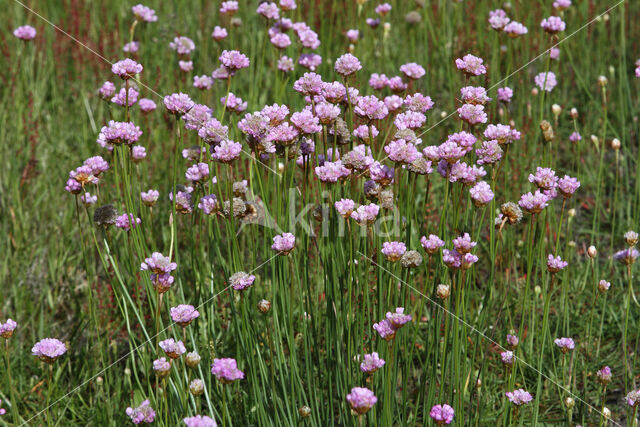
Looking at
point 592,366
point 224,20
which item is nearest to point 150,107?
point 224,20

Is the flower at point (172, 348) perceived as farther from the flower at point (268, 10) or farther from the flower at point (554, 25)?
the flower at point (554, 25)

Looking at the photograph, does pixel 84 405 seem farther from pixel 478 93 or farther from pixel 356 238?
pixel 478 93

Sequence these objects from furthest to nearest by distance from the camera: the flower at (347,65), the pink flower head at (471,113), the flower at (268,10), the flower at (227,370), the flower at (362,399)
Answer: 1. the flower at (268,10)
2. the flower at (347,65)
3. the pink flower head at (471,113)
4. the flower at (227,370)
5. the flower at (362,399)

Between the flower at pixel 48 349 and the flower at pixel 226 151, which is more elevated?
the flower at pixel 226 151

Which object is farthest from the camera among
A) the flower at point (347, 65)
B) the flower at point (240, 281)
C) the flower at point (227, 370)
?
the flower at point (347, 65)

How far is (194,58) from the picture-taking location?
14.1 ft

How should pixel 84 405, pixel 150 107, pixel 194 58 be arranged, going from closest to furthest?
1. pixel 84 405
2. pixel 150 107
3. pixel 194 58

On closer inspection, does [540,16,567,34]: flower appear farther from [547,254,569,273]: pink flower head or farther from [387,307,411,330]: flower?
[387,307,411,330]: flower

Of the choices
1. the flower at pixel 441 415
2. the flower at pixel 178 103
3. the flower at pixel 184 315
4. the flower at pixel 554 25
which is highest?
the flower at pixel 554 25

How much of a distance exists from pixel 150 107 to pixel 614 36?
3004 millimetres

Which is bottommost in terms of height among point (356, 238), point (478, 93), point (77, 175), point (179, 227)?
point (179, 227)

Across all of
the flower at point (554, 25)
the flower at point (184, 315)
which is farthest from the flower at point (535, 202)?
the flower at point (554, 25)

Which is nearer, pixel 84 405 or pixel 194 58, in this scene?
pixel 84 405

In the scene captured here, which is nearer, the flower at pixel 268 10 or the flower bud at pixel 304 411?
the flower bud at pixel 304 411
